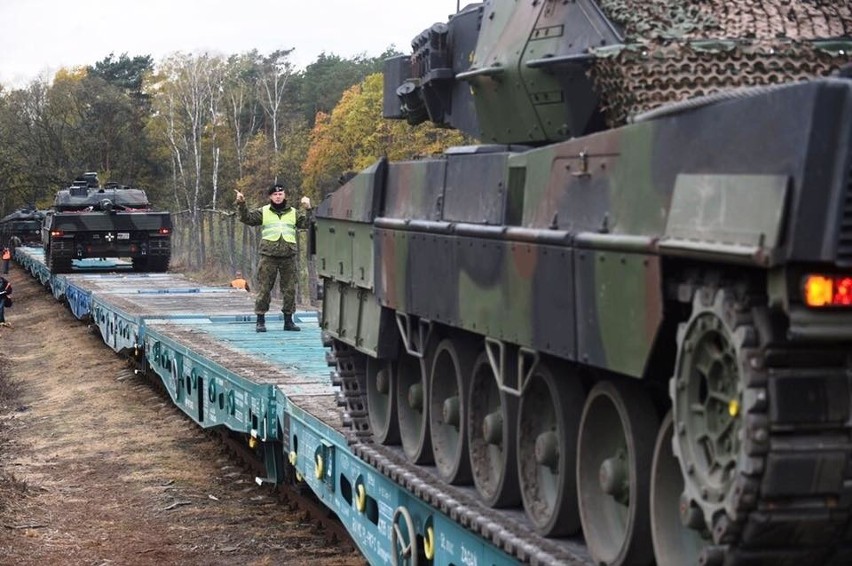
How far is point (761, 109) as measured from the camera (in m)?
4.15

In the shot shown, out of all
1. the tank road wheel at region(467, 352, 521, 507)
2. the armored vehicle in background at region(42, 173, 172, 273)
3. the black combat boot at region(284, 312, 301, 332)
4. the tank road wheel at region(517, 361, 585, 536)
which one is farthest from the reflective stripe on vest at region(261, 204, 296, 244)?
the armored vehicle in background at region(42, 173, 172, 273)

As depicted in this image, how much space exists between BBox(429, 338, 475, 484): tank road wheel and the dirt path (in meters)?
2.73

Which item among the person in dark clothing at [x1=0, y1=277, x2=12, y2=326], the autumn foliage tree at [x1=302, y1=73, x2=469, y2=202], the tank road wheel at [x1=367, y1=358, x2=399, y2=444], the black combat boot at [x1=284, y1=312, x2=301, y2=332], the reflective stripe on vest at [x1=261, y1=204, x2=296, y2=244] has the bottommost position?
the person in dark clothing at [x1=0, y1=277, x2=12, y2=326]

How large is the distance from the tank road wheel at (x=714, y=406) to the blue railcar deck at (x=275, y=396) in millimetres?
1798

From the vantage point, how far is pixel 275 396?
10727 mm

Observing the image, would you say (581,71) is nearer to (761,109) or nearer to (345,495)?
(761,109)

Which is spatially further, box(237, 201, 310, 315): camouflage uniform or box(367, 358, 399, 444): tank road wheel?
box(237, 201, 310, 315): camouflage uniform

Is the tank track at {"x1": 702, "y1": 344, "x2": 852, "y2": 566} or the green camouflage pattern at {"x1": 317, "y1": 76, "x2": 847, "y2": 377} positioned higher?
the green camouflage pattern at {"x1": 317, "y1": 76, "x2": 847, "y2": 377}

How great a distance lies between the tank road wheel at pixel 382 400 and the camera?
821cm

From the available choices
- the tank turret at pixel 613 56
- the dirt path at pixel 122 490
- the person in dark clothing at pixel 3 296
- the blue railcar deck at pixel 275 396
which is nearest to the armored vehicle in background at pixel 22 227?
the person in dark clothing at pixel 3 296

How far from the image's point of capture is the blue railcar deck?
25.3 ft

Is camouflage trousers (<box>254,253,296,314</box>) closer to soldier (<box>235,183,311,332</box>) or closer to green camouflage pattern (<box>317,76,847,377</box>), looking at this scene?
soldier (<box>235,183,311,332</box>)

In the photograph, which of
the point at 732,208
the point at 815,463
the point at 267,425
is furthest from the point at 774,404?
the point at 267,425

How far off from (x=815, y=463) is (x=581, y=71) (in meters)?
2.73
